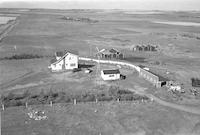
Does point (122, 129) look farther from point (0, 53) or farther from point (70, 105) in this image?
point (0, 53)

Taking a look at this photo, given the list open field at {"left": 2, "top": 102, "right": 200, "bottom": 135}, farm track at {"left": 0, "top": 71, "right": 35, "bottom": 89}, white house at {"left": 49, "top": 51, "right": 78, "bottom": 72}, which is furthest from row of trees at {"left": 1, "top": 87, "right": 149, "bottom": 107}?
white house at {"left": 49, "top": 51, "right": 78, "bottom": 72}

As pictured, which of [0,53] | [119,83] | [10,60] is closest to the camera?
[119,83]

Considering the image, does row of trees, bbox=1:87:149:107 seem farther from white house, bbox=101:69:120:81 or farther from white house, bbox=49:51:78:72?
white house, bbox=49:51:78:72

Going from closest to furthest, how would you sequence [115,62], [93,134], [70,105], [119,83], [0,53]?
1. [93,134]
2. [70,105]
3. [119,83]
4. [115,62]
5. [0,53]

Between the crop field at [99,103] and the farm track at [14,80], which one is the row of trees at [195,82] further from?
the farm track at [14,80]

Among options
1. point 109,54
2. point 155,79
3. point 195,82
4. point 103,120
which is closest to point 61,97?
point 103,120

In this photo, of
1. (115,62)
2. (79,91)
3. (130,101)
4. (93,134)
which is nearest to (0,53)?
(115,62)

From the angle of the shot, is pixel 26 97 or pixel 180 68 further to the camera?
pixel 180 68

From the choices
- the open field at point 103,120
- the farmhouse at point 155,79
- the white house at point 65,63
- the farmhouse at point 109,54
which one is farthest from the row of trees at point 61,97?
the farmhouse at point 109,54

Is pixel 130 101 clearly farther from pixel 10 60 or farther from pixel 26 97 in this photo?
pixel 10 60
